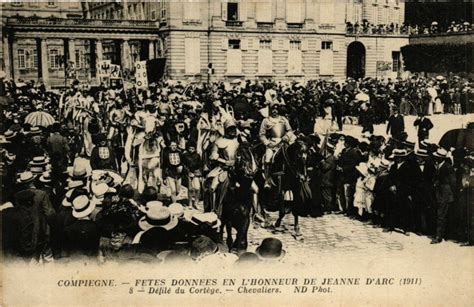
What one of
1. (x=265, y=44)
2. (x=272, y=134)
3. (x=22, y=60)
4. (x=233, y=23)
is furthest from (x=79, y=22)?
(x=272, y=134)

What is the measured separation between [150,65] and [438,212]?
13495 mm

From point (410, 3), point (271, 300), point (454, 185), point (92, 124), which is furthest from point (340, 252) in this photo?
point (410, 3)

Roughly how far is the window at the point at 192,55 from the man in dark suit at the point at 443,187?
30.0 metres

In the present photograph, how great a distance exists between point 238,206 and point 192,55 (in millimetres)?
30453

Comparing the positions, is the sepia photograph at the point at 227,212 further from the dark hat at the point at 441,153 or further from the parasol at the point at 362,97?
the parasol at the point at 362,97

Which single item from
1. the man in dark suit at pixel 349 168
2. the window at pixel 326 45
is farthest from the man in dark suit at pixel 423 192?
the window at pixel 326 45

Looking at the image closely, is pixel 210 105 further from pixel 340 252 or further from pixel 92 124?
pixel 340 252

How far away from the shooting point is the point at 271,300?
7.29 m

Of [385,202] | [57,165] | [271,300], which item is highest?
[57,165]

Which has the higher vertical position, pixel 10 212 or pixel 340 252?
pixel 10 212

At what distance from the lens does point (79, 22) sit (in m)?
37.8

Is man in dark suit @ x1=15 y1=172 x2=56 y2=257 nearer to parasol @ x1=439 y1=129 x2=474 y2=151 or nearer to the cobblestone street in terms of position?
the cobblestone street

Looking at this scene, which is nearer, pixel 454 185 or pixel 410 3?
pixel 454 185

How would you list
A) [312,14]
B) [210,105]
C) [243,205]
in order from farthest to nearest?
1. [312,14]
2. [210,105]
3. [243,205]
